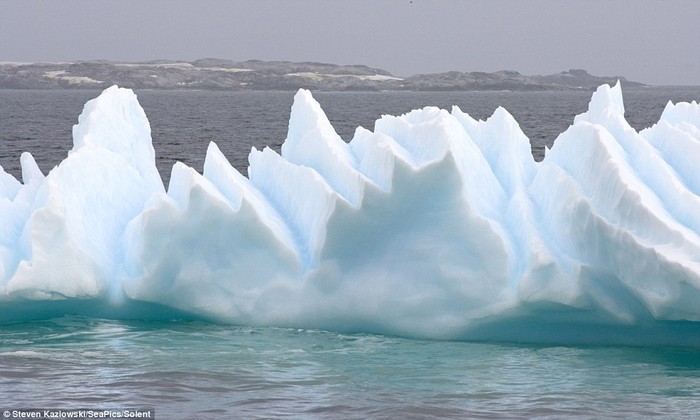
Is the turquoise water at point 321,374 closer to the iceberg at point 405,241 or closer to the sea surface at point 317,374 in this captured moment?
the sea surface at point 317,374

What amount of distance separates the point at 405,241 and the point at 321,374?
2.21m

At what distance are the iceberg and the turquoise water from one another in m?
0.34

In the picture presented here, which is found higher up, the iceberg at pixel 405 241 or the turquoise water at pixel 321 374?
the iceberg at pixel 405 241

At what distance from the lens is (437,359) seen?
1242 cm

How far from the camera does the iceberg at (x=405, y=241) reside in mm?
12477

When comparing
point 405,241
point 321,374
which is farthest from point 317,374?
point 405,241

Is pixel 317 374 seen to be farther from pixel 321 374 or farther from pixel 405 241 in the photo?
pixel 405 241

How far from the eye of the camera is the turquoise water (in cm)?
1076

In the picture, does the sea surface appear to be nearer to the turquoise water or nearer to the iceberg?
the turquoise water

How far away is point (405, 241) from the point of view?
43.5ft

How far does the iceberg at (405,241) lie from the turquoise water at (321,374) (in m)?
0.34

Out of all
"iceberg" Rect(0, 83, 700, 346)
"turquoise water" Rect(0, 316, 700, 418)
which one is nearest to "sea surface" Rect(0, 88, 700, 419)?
"turquoise water" Rect(0, 316, 700, 418)

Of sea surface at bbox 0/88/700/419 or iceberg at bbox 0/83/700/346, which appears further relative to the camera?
iceberg at bbox 0/83/700/346

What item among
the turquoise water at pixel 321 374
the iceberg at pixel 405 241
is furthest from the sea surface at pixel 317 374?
the iceberg at pixel 405 241
